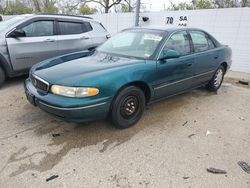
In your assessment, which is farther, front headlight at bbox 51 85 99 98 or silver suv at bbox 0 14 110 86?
silver suv at bbox 0 14 110 86

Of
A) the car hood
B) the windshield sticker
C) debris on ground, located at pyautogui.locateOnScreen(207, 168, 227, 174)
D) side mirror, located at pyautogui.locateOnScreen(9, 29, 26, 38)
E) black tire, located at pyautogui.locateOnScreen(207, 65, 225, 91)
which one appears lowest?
debris on ground, located at pyautogui.locateOnScreen(207, 168, 227, 174)

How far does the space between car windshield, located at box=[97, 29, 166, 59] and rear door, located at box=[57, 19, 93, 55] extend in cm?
186

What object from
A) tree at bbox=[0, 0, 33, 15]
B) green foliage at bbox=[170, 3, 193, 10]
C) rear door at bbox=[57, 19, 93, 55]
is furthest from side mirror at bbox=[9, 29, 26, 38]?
tree at bbox=[0, 0, 33, 15]

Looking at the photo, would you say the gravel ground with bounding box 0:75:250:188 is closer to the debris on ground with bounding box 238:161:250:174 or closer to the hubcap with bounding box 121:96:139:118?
the debris on ground with bounding box 238:161:250:174

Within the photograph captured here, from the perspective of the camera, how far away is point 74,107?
3.08 m

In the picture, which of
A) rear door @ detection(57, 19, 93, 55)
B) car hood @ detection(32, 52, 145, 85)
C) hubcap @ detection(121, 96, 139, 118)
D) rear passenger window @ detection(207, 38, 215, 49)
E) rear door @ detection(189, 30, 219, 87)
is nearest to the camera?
car hood @ detection(32, 52, 145, 85)

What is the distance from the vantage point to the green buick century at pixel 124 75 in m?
3.16

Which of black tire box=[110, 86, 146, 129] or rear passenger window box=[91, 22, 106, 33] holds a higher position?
rear passenger window box=[91, 22, 106, 33]

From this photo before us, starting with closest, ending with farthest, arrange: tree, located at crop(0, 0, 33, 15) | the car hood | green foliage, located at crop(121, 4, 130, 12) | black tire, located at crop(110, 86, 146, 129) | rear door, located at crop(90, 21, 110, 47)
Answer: the car hood < black tire, located at crop(110, 86, 146, 129) < rear door, located at crop(90, 21, 110, 47) < green foliage, located at crop(121, 4, 130, 12) < tree, located at crop(0, 0, 33, 15)

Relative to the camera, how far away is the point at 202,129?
12.8 ft

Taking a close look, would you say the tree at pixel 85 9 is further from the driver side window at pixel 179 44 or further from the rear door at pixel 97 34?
the driver side window at pixel 179 44

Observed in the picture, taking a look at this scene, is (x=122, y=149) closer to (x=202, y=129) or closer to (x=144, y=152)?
(x=144, y=152)

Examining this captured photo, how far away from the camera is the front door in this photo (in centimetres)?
400

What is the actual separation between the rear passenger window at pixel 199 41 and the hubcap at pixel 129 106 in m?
1.80
